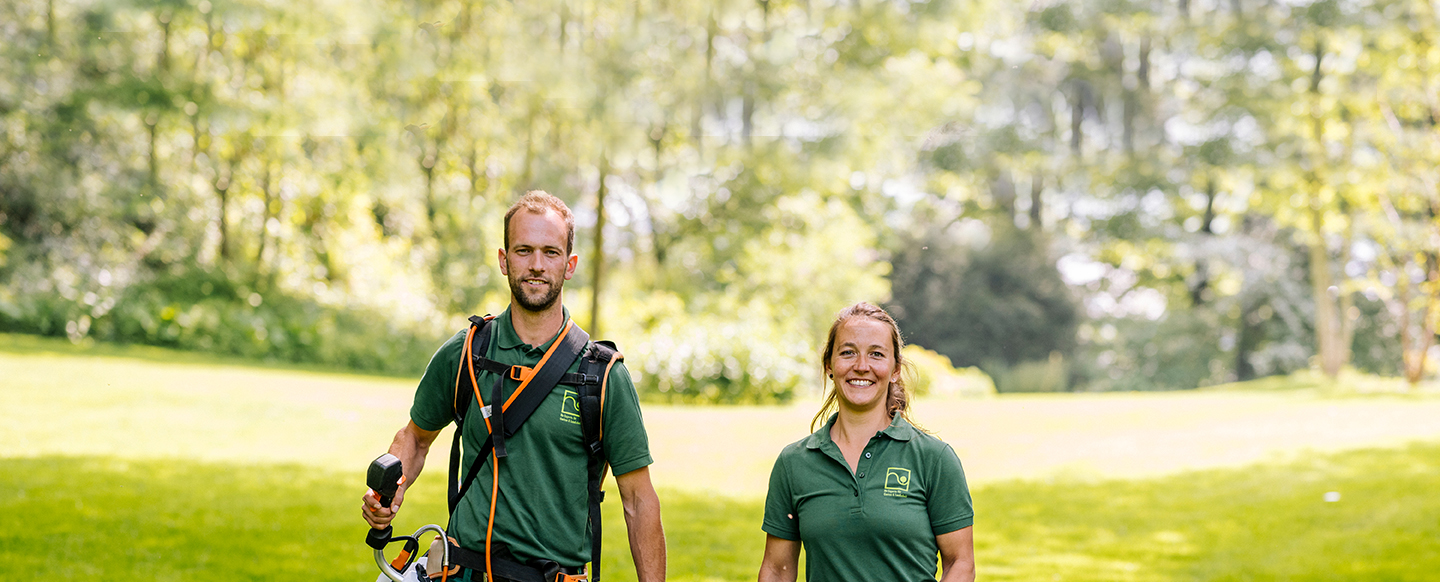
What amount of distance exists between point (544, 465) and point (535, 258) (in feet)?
1.66

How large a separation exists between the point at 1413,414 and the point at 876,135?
10705 mm

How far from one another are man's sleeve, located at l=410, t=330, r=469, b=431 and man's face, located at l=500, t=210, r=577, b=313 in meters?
0.23

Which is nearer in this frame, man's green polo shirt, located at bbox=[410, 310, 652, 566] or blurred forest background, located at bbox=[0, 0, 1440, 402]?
man's green polo shirt, located at bbox=[410, 310, 652, 566]

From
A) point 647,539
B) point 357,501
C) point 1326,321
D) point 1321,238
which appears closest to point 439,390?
point 647,539

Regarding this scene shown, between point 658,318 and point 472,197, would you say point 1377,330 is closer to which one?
point 658,318

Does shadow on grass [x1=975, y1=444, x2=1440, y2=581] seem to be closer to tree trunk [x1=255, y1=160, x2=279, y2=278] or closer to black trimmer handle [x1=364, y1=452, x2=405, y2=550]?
black trimmer handle [x1=364, y1=452, x2=405, y2=550]

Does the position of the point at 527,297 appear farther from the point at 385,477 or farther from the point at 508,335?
the point at 385,477

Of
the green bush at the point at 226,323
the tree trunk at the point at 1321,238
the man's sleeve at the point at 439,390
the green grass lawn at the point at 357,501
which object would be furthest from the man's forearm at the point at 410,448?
the tree trunk at the point at 1321,238

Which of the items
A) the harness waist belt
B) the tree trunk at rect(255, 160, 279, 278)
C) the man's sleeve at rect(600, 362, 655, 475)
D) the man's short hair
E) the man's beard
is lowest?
the harness waist belt

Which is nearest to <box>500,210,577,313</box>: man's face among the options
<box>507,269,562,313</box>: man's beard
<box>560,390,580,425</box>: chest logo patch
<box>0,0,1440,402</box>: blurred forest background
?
<box>507,269,562,313</box>: man's beard

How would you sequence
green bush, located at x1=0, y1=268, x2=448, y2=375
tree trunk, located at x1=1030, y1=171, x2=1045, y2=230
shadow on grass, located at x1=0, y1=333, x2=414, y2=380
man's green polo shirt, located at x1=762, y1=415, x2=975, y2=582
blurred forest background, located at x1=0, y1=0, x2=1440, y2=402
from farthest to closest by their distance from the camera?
tree trunk, located at x1=1030, y1=171, x2=1045, y2=230
blurred forest background, located at x1=0, y1=0, x2=1440, y2=402
green bush, located at x1=0, y1=268, x2=448, y2=375
shadow on grass, located at x1=0, y1=333, x2=414, y2=380
man's green polo shirt, located at x1=762, y1=415, x2=975, y2=582

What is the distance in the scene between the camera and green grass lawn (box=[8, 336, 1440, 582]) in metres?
6.79

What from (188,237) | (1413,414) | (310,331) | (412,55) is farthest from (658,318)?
(1413,414)

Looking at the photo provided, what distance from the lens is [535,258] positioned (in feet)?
9.13
